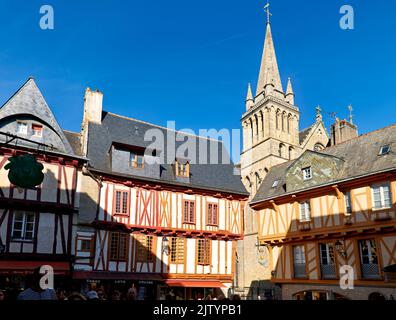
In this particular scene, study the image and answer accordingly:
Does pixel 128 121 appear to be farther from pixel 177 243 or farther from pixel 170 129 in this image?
pixel 177 243

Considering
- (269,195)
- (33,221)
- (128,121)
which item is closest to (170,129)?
(128,121)

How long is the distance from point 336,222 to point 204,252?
7.09m

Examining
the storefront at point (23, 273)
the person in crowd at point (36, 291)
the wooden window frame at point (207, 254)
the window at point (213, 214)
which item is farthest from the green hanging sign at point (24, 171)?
the window at point (213, 214)

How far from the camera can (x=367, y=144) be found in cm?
1878

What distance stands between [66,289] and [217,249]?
8112 mm

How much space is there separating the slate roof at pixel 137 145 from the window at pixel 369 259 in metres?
7.94

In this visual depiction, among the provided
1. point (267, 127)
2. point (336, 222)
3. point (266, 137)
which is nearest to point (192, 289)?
point (336, 222)

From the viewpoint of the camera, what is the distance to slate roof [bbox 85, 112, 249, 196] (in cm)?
1962

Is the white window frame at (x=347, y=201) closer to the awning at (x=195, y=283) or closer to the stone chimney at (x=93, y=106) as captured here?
the awning at (x=195, y=283)

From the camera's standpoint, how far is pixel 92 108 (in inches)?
842

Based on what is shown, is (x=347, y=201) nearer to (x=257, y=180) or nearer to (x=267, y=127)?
(x=257, y=180)

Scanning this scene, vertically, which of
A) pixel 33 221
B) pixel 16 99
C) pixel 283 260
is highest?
pixel 16 99

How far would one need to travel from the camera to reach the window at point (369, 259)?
51.6ft

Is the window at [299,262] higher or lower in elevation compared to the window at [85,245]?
lower
